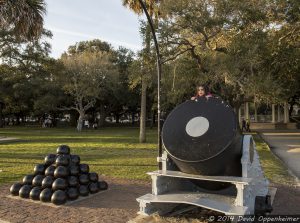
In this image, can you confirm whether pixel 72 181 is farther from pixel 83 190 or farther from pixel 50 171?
pixel 50 171

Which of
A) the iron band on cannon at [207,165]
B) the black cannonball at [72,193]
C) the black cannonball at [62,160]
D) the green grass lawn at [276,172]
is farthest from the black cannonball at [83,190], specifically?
the green grass lawn at [276,172]

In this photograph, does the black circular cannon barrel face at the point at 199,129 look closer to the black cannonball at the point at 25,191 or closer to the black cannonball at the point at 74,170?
the black cannonball at the point at 74,170

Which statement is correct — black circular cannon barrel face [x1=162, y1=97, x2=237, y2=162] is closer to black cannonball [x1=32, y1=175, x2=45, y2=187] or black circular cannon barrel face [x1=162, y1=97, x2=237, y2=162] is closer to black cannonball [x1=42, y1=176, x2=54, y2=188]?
black cannonball [x1=42, y1=176, x2=54, y2=188]

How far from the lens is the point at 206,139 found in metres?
5.95

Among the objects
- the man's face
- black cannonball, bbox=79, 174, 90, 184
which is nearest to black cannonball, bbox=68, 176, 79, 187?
black cannonball, bbox=79, 174, 90, 184

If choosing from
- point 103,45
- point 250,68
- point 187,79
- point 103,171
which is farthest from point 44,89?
point 103,171

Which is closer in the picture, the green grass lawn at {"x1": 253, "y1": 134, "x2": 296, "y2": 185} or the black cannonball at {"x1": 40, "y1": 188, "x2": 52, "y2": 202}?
the black cannonball at {"x1": 40, "y1": 188, "x2": 52, "y2": 202}

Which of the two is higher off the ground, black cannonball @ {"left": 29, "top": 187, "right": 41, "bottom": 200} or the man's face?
the man's face

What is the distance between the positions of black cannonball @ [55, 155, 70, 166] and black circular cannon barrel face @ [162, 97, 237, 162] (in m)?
2.83

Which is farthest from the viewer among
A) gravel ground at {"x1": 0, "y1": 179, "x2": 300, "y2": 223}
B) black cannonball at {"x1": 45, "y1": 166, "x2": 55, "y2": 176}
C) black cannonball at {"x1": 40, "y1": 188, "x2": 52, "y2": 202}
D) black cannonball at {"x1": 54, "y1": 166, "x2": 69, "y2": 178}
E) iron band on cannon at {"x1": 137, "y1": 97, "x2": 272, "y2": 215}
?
black cannonball at {"x1": 45, "y1": 166, "x2": 55, "y2": 176}

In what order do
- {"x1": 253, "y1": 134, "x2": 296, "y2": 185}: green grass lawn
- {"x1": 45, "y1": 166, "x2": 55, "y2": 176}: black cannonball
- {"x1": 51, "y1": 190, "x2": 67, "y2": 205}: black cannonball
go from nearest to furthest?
{"x1": 51, "y1": 190, "x2": 67, "y2": 205}: black cannonball → {"x1": 45, "y1": 166, "x2": 55, "y2": 176}: black cannonball → {"x1": 253, "y1": 134, "x2": 296, "y2": 185}: green grass lawn

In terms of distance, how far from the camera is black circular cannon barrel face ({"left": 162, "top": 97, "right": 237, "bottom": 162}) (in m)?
5.89

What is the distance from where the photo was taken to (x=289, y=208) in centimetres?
728

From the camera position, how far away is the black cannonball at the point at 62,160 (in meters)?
8.34
